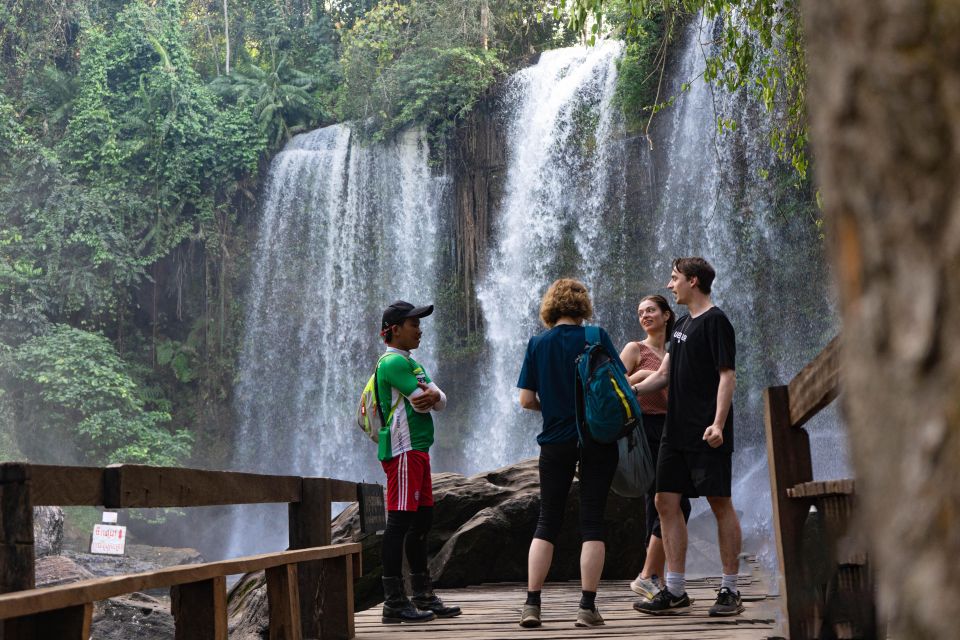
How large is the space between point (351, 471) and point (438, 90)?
8.40 metres

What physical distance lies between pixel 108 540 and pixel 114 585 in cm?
1127

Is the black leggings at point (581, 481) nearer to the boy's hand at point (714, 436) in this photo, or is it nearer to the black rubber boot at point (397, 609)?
the boy's hand at point (714, 436)

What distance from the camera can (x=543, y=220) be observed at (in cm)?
1970

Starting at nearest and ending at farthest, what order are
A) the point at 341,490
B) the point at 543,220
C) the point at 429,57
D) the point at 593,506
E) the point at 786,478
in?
the point at 786,478
the point at 593,506
the point at 341,490
the point at 543,220
the point at 429,57

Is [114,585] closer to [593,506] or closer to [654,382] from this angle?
[593,506]

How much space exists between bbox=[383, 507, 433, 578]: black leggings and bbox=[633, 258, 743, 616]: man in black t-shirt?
4.04 feet

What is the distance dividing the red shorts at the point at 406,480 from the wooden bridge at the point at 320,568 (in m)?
0.18

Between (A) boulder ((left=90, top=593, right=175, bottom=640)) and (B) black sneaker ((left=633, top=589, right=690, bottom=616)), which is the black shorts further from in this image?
(A) boulder ((left=90, top=593, right=175, bottom=640))

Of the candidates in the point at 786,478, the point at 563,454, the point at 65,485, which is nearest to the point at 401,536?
the point at 563,454

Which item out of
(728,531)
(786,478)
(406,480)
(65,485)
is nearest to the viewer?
(65,485)

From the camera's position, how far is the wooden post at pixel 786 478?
3059mm

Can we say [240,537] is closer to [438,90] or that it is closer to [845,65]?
[438,90]

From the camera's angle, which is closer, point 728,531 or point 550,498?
point 550,498

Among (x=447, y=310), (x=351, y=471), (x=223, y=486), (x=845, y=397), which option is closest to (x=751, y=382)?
(x=447, y=310)
